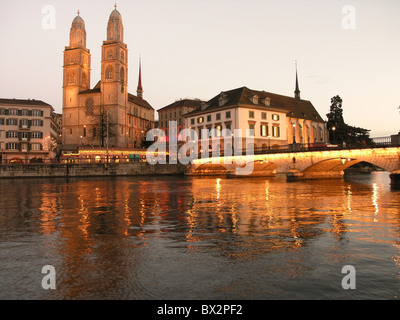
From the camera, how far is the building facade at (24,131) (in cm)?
7712

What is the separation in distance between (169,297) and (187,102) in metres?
118

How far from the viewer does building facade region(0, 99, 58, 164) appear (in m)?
77.1

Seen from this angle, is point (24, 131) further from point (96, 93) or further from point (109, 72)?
point (109, 72)

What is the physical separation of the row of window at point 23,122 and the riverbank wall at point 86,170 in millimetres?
21059

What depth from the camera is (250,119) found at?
66.1m

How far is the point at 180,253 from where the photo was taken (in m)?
8.34

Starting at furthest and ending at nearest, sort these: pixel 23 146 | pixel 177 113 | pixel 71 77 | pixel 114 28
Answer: pixel 177 113 < pixel 71 77 < pixel 114 28 < pixel 23 146

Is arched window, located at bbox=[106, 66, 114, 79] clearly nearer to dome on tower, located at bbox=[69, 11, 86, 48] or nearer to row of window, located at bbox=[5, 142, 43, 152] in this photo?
dome on tower, located at bbox=[69, 11, 86, 48]

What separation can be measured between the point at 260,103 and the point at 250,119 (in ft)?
19.1

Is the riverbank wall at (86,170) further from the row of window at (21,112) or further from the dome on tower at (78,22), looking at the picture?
the dome on tower at (78,22)

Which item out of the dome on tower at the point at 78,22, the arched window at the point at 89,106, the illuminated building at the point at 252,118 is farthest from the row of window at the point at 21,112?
the illuminated building at the point at 252,118

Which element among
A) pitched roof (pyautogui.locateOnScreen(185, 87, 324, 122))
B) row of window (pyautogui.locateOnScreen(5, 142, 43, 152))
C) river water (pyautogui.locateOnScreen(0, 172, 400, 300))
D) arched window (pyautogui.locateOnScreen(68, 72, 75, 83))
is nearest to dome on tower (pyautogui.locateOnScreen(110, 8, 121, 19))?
arched window (pyautogui.locateOnScreen(68, 72, 75, 83))

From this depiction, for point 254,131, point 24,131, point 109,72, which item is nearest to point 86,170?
point 24,131
